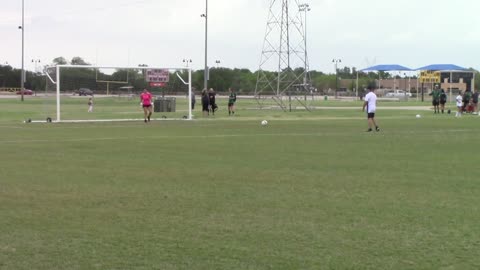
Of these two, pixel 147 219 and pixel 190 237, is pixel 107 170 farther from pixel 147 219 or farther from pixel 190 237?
pixel 190 237

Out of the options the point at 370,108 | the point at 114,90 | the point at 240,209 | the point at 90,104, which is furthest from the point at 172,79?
the point at 240,209

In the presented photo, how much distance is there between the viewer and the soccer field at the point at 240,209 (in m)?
6.06

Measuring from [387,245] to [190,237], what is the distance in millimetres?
1999

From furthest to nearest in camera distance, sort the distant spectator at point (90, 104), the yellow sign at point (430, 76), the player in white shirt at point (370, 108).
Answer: the yellow sign at point (430, 76)
the distant spectator at point (90, 104)
the player in white shirt at point (370, 108)

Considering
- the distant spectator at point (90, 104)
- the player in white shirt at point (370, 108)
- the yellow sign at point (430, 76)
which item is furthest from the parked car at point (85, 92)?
the yellow sign at point (430, 76)

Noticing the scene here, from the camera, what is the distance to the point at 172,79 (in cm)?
3691

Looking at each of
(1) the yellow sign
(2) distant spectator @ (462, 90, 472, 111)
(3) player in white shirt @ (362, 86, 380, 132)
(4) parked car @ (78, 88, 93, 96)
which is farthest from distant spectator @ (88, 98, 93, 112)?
(1) the yellow sign

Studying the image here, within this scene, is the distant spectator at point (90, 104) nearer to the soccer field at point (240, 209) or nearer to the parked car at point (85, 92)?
the parked car at point (85, 92)

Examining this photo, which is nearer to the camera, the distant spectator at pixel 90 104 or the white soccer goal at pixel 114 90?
the white soccer goal at pixel 114 90

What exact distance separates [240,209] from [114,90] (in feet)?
93.6

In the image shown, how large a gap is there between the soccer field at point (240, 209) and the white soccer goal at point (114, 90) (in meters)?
18.5

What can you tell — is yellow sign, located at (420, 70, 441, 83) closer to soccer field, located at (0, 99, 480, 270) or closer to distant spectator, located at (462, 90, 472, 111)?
distant spectator, located at (462, 90, 472, 111)

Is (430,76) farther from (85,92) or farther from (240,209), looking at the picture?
(240,209)

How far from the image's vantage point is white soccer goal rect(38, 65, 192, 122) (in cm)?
3409
